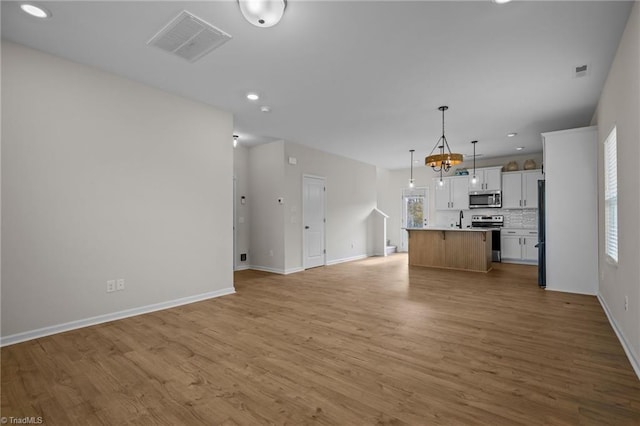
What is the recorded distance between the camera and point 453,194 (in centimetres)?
877

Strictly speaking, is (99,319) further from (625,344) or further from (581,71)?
(581,71)

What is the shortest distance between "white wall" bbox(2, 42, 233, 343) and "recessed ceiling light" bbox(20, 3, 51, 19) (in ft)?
2.22

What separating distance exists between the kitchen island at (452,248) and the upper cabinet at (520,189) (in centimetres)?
179

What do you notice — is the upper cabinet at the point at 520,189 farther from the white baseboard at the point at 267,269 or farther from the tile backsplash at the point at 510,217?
the white baseboard at the point at 267,269

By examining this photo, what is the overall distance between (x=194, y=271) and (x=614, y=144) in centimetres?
527

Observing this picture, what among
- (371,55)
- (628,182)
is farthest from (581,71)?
(371,55)

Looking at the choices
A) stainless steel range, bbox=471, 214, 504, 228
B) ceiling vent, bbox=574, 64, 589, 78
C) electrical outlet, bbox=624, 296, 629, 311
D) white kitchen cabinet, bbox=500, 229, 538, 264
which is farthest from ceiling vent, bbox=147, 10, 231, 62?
white kitchen cabinet, bbox=500, 229, 538, 264

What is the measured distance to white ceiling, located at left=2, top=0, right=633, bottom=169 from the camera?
251 cm

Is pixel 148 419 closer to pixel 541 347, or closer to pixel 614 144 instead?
pixel 541 347

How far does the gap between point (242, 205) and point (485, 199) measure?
6384 mm

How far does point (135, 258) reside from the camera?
12.1 feet

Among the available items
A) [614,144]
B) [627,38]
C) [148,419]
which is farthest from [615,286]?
[148,419]

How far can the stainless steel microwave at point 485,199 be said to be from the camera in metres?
8.01

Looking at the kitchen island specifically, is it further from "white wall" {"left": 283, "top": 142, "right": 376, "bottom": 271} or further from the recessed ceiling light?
the recessed ceiling light
